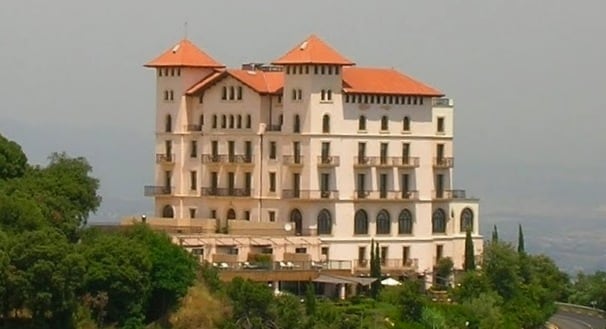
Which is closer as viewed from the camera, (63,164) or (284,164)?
(63,164)

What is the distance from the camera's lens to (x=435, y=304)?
323ft

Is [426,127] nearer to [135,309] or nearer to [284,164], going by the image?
[284,164]

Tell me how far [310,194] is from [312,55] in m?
5.61

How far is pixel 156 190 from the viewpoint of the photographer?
10794 centimetres

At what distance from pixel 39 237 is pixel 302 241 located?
65.9ft

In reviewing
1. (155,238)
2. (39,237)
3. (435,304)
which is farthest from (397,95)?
(39,237)

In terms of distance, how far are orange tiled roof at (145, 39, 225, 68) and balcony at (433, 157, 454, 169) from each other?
9.91m

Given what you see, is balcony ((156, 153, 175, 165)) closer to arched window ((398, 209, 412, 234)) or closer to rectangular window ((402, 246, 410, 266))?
arched window ((398, 209, 412, 234))

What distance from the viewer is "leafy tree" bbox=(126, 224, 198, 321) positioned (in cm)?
8825

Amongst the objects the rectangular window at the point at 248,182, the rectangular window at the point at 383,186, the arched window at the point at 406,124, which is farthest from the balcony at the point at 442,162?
the rectangular window at the point at 248,182

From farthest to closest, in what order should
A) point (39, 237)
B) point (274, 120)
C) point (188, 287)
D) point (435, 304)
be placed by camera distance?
point (274, 120), point (435, 304), point (188, 287), point (39, 237)

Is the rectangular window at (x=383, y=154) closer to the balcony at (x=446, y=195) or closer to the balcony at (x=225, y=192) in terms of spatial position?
the balcony at (x=446, y=195)

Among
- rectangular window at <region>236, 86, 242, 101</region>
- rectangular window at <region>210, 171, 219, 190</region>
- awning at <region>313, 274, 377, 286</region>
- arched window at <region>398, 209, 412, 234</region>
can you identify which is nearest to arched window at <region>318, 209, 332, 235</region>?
awning at <region>313, 274, 377, 286</region>

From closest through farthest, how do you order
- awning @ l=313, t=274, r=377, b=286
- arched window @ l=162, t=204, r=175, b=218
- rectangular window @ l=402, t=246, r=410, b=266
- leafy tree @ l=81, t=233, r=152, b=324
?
leafy tree @ l=81, t=233, r=152, b=324, awning @ l=313, t=274, r=377, b=286, rectangular window @ l=402, t=246, r=410, b=266, arched window @ l=162, t=204, r=175, b=218
